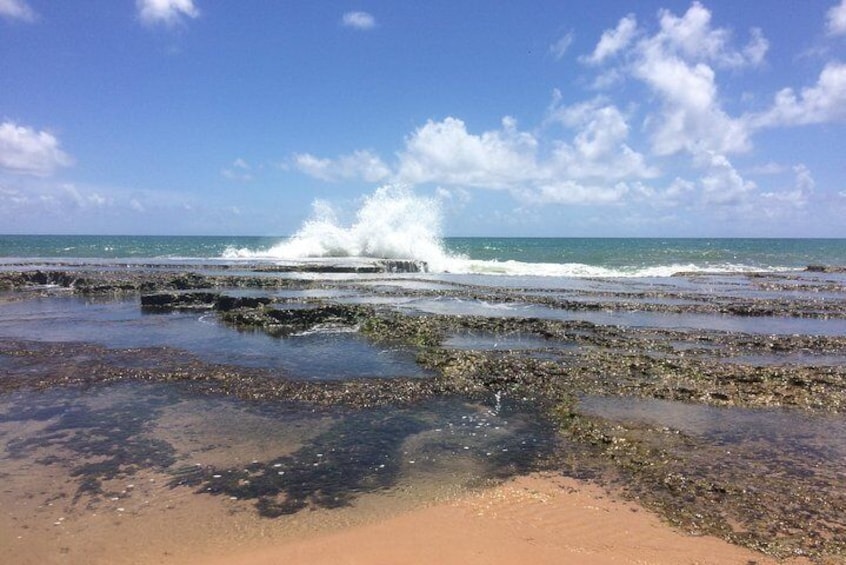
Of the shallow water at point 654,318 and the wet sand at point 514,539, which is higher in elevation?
the shallow water at point 654,318

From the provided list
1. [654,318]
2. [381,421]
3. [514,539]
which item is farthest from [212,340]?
[654,318]

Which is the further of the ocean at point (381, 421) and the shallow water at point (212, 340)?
the shallow water at point (212, 340)

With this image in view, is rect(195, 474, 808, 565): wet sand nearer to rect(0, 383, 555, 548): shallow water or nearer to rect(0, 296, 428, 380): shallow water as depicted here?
rect(0, 383, 555, 548): shallow water

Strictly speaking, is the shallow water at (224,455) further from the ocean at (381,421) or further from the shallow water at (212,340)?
the shallow water at (212,340)

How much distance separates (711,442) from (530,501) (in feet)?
10.5

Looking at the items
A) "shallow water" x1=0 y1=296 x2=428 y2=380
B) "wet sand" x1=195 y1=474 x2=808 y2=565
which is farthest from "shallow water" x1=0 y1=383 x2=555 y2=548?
"shallow water" x1=0 y1=296 x2=428 y2=380

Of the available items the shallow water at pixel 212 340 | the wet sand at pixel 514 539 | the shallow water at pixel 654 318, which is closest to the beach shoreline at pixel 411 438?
the wet sand at pixel 514 539

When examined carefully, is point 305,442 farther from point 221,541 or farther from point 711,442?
point 711,442

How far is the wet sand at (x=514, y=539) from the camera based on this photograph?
15.3 ft

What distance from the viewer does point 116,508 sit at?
17.7 feet

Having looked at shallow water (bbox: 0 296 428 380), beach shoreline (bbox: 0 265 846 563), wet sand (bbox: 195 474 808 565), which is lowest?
wet sand (bbox: 195 474 808 565)

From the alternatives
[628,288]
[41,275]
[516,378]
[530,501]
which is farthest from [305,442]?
[41,275]

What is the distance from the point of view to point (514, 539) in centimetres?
496

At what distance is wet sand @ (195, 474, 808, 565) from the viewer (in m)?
4.66
